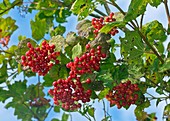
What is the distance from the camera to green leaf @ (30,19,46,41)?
14.5 ft

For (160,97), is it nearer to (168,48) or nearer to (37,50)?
(168,48)

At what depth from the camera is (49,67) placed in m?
3.88

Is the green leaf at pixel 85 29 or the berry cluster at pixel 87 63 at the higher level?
the green leaf at pixel 85 29

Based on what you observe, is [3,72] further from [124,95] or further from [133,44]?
[133,44]

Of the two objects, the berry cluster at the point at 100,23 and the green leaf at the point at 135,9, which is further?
the berry cluster at the point at 100,23

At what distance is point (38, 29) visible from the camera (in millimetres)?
4523

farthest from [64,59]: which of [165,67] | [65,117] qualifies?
[65,117]

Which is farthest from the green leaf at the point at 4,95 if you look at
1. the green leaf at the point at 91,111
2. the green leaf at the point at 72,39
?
the green leaf at the point at 72,39

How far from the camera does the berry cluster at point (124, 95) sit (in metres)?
4.06

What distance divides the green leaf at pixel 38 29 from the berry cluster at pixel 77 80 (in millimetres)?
785

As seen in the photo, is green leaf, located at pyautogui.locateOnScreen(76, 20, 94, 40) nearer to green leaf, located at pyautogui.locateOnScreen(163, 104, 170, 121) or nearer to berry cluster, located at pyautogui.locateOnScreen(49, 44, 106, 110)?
berry cluster, located at pyautogui.locateOnScreen(49, 44, 106, 110)

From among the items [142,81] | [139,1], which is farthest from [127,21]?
[142,81]

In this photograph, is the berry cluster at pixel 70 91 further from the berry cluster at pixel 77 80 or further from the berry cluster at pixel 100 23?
the berry cluster at pixel 100 23

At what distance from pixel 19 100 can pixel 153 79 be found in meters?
2.27
